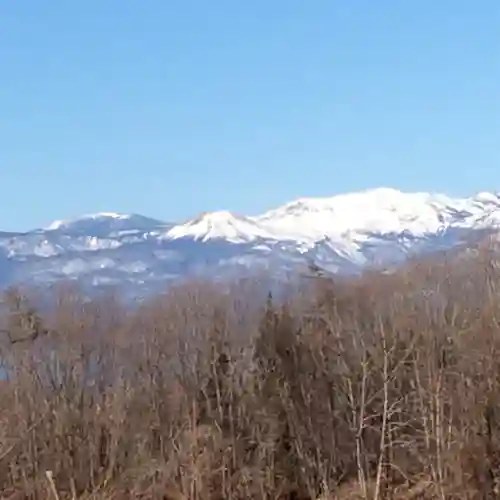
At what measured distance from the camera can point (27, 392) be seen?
104ft

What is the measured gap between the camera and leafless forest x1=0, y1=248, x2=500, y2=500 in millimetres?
27406

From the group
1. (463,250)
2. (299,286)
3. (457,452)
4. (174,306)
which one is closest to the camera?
(457,452)

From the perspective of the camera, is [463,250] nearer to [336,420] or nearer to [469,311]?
[469,311]

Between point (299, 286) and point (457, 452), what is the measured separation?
12597 millimetres

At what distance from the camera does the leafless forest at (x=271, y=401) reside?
27406 mm

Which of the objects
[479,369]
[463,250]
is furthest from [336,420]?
[463,250]

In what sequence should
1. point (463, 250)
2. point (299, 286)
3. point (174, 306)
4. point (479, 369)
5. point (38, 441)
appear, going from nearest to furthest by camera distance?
Answer: point (479, 369), point (38, 441), point (299, 286), point (174, 306), point (463, 250)

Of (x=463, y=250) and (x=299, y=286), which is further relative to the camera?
(x=463, y=250)

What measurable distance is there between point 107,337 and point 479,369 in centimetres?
1529

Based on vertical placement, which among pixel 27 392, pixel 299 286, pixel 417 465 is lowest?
pixel 417 465

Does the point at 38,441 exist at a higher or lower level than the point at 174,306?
lower

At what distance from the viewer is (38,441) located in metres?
31.1

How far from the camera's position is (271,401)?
3105cm

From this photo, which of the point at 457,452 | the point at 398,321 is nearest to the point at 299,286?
the point at 398,321
